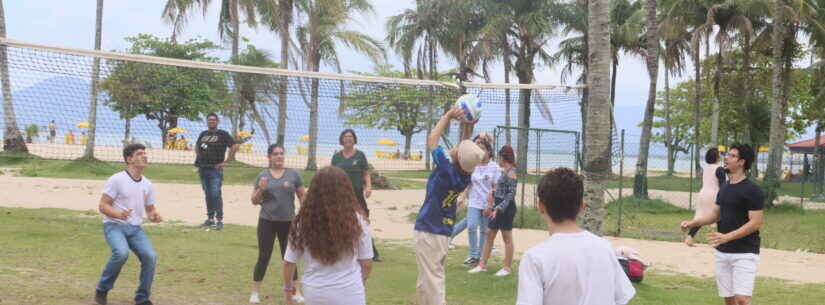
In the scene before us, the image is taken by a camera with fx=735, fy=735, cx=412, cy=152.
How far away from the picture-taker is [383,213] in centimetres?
1598

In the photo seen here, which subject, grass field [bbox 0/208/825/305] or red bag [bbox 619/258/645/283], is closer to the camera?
grass field [bbox 0/208/825/305]

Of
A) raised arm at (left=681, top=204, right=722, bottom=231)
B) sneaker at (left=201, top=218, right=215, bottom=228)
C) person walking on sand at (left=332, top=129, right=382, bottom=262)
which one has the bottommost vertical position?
sneaker at (left=201, top=218, right=215, bottom=228)

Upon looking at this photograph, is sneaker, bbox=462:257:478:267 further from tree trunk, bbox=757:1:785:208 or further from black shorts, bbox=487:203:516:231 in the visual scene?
tree trunk, bbox=757:1:785:208

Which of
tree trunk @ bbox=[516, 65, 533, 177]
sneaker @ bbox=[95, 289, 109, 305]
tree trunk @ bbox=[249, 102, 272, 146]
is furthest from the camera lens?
tree trunk @ bbox=[516, 65, 533, 177]

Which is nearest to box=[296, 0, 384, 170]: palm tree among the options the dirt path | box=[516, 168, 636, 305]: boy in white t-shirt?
the dirt path

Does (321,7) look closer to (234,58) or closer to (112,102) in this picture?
(234,58)

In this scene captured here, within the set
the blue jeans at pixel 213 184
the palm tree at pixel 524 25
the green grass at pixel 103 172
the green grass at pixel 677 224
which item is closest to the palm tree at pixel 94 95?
the green grass at pixel 103 172

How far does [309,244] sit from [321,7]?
24.4m

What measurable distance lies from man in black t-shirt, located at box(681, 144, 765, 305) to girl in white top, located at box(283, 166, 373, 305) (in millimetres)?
2777

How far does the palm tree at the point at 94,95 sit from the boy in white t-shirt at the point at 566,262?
959cm

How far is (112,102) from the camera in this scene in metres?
12.6

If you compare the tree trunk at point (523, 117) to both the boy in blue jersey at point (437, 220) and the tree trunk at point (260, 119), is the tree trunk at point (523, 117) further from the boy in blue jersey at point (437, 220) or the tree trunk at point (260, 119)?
the boy in blue jersey at point (437, 220)

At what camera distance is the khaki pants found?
5512mm

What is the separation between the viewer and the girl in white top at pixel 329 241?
4.04 metres
